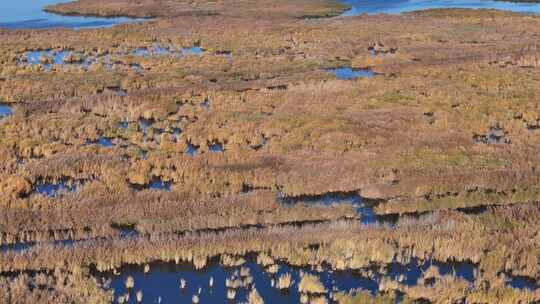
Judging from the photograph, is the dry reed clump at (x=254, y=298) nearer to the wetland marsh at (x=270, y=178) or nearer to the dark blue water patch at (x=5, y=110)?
the wetland marsh at (x=270, y=178)

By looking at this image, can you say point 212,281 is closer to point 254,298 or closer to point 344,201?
point 254,298

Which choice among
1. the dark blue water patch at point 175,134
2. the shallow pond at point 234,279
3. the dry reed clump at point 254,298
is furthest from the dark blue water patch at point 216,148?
the dry reed clump at point 254,298

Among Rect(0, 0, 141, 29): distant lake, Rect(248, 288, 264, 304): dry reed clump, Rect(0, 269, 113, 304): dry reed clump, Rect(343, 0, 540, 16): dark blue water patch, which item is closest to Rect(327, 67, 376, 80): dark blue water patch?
Rect(248, 288, 264, 304): dry reed clump

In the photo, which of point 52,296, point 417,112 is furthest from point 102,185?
point 417,112

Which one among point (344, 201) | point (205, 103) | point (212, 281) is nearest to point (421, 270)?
point (344, 201)

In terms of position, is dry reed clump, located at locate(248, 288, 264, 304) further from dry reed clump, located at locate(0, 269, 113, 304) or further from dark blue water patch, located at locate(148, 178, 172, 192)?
dark blue water patch, located at locate(148, 178, 172, 192)

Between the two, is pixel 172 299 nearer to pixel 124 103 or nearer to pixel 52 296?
pixel 52 296
